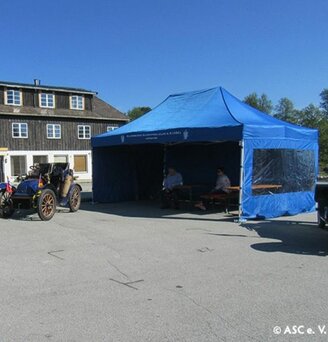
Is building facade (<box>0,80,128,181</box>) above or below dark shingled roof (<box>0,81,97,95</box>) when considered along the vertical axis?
below

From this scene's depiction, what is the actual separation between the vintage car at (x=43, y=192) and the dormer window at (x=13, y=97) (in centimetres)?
2752

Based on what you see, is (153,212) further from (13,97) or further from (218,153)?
(13,97)

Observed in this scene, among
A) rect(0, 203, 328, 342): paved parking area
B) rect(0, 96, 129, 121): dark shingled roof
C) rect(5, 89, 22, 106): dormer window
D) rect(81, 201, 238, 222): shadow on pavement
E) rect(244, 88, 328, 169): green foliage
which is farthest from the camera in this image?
rect(244, 88, 328, 169): green foliage

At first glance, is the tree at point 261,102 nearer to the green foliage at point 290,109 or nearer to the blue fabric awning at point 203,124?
the green foliage at point 290,109

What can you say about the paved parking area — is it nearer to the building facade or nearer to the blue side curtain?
Result: the blue side curtain

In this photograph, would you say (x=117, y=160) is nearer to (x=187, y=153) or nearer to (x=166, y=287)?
(x=187, y=153)

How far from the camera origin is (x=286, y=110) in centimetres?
12000

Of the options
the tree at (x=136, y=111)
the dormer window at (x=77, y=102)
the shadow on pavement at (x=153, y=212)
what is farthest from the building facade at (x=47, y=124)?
the tree at (x=136, y=111)

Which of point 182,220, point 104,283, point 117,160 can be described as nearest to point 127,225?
point 182,220

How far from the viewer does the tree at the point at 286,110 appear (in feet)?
387

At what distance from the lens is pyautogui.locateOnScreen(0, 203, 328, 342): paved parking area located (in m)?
4.55

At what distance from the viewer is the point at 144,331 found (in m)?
4.45

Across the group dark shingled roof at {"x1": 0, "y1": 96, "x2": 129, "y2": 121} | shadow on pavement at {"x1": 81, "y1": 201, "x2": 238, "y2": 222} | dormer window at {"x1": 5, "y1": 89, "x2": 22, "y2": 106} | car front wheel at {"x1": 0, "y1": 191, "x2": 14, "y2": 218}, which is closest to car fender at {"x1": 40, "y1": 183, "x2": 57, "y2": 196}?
car front wheel at {"x1": 0, "y1": 191, "x2": 14, "y2": 218}

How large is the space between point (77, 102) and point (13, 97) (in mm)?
6208
